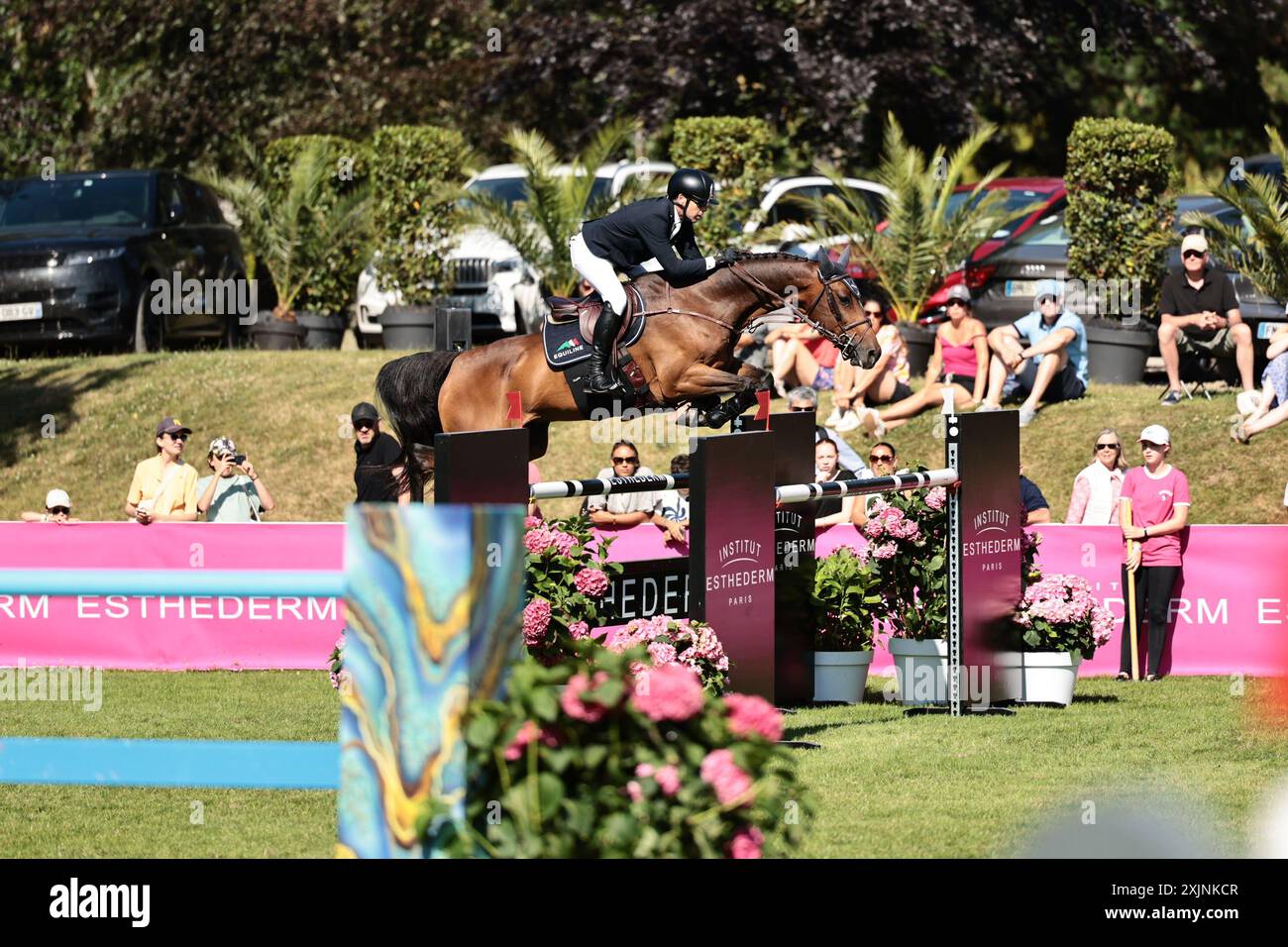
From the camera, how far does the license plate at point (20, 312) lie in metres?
18.6

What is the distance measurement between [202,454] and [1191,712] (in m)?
10.2

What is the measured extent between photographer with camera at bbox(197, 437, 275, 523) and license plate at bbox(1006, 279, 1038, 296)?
26.1 feet

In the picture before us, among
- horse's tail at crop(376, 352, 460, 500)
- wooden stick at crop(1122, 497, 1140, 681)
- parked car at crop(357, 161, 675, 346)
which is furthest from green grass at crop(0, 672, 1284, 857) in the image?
parked car at crop(357, 161, 675, 346)

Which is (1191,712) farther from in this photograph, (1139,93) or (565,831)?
(1139,93)

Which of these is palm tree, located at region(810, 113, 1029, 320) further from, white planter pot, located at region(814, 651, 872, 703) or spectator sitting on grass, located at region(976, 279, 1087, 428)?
white planter pot, located at region(814, 651, 872, 703)

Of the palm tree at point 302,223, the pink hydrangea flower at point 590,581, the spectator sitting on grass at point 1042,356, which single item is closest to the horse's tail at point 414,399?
the pink hydrangea flower at point 590,581

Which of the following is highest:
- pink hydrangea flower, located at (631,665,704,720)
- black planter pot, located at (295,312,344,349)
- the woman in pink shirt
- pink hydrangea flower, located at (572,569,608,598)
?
black planter pot, located at (295,312,344,349)

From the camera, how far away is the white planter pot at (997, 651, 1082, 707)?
979 centimetres

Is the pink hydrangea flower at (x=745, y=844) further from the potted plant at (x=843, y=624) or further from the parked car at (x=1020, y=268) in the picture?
the parked car at (x=1020, y=268)

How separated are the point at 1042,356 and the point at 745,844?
1219 centimetres

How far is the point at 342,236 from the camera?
1977 cm

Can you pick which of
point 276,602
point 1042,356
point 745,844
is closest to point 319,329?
point 1042,356

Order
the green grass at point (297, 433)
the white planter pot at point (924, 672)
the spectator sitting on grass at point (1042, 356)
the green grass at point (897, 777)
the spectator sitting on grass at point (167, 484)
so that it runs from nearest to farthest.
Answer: the green grass at point (897, 777)
the white planter pot at point (924, 672)
the spectator sitting on grass at point (167, 484)
the green grass at point (297, 433)
the spectator sitting on grass at point (1042, 356)

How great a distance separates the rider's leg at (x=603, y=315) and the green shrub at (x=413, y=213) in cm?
824
